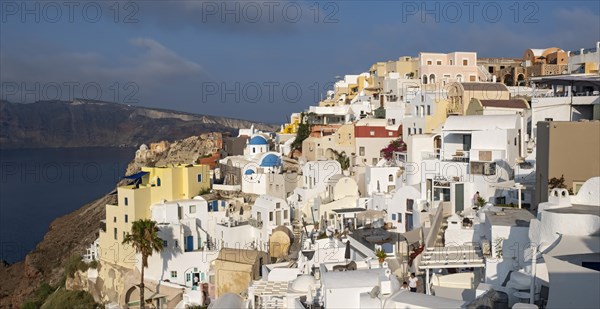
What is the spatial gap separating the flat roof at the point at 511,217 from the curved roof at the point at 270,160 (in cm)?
1747

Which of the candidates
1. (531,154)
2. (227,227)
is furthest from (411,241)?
(227,227)

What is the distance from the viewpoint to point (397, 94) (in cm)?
4019

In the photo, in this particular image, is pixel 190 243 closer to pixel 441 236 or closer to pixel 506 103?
pixel 441 236

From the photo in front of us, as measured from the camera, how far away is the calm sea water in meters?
60.7

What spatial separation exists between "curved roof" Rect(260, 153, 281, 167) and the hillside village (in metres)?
0.06

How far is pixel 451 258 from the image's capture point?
15531mm

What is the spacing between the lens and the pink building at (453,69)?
133 ft

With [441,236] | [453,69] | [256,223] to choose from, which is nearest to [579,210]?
[441,236]

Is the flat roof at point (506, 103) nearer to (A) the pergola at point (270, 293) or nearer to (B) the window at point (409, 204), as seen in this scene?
(B) the window at point (409, 204)

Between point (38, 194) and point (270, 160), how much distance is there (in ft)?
227

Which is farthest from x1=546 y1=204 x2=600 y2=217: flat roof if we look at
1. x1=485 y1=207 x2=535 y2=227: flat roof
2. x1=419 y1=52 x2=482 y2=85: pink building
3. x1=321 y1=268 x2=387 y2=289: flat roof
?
x1=419 y1=52 x2=482 y2=85: pink building

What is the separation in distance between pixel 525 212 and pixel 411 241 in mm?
4388

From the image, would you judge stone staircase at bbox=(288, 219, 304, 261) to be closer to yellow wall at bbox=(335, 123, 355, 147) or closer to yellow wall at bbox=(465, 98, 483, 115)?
yellow wall at bbox=(335, 123, 355, 147)

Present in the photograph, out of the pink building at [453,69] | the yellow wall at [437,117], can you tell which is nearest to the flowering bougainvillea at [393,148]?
the yellow wall at [437,117]
